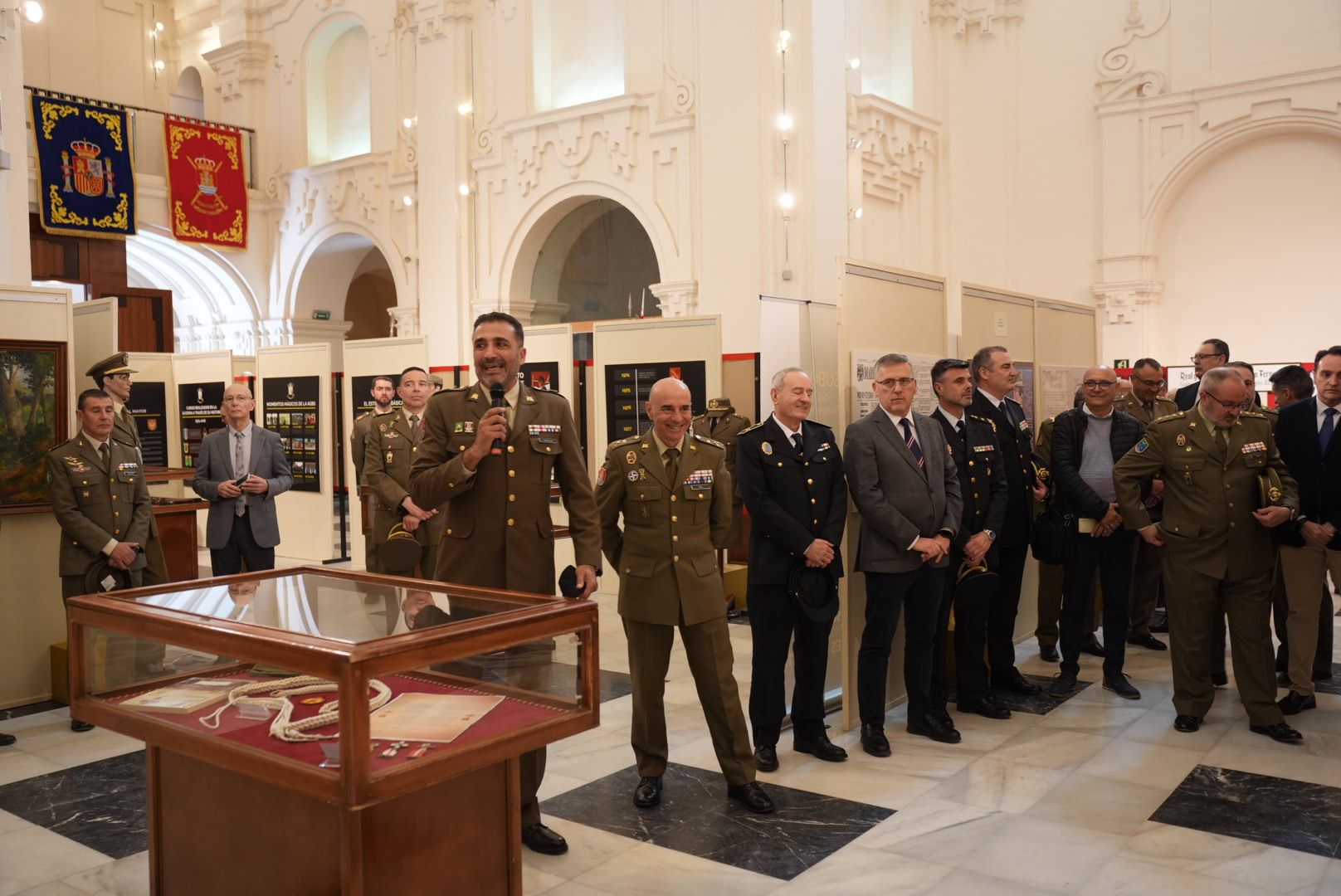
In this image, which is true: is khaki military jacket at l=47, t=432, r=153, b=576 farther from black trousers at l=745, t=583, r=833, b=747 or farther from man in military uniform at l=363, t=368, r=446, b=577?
black trousers at l=745, t=583, r=833, b=747

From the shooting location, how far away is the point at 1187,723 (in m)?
5.00

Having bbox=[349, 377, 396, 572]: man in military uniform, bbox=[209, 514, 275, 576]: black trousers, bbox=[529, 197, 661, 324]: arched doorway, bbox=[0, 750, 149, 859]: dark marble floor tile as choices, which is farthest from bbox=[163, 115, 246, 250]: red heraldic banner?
bbox=[0, 750, 149, 859]: dark marble floor tile

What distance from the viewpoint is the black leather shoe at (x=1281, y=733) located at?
4.80 meters

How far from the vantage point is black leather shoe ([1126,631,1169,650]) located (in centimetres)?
677

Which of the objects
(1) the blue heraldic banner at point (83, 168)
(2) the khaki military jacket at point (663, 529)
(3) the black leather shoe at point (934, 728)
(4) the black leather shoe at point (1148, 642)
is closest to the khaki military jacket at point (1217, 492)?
(3) the black leather shoe at point (934, 728)

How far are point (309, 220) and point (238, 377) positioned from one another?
163 inches

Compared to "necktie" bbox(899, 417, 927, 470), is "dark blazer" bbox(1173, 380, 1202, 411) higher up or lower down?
higher up

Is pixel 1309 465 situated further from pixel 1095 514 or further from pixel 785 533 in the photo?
pixel 785 533

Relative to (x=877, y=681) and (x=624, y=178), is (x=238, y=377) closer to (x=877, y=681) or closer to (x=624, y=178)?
(x=624, y=178)

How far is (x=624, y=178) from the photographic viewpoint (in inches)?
475

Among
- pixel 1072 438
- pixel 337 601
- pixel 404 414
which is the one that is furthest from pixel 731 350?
pixel 337 601

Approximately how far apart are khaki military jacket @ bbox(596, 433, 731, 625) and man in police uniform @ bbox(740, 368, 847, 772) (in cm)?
37

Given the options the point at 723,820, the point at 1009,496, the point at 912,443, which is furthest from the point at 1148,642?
the point at 723,820

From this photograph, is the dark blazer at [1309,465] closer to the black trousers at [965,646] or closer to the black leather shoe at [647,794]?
the black trousers at [965,646]
